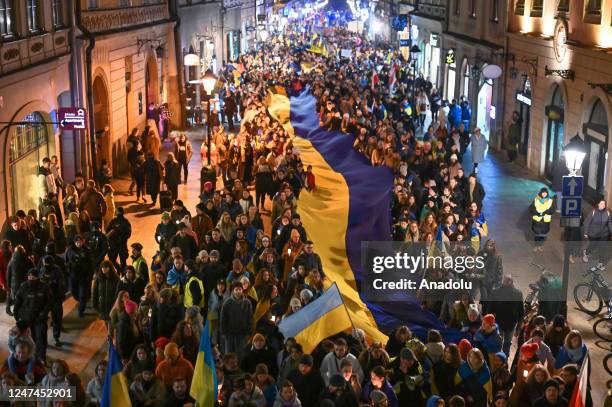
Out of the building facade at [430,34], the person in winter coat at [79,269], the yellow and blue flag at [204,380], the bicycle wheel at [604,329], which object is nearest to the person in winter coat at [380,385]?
the yellow and blue flag at [204,380]

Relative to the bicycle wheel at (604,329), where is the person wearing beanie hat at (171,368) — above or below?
above

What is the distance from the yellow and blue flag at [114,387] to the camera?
10102 millimetres

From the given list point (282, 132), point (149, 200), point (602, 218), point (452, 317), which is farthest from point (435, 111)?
point (452, 317)

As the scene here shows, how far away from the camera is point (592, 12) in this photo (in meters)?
25.0

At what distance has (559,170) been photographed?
2714 centimetres

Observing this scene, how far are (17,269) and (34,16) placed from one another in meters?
9.10

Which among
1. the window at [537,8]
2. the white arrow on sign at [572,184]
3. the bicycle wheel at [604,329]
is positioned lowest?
the bicycle wheel at [604,329]

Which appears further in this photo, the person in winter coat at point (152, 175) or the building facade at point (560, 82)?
the building facade at point (560, 82)

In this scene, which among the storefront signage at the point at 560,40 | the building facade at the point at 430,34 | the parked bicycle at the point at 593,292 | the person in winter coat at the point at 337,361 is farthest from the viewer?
the building facade at the point at 430,34

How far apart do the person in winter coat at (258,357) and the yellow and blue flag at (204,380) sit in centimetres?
63

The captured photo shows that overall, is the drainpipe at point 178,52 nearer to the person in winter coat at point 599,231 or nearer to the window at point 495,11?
the window at point 495,11

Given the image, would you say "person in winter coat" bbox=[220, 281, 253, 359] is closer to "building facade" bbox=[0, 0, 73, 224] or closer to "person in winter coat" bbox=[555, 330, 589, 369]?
"person in winter coat" bbox=[555, 330, 589, 369]

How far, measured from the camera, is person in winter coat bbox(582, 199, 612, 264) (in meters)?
18.5

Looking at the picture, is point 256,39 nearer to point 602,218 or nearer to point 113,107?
point 113,107
